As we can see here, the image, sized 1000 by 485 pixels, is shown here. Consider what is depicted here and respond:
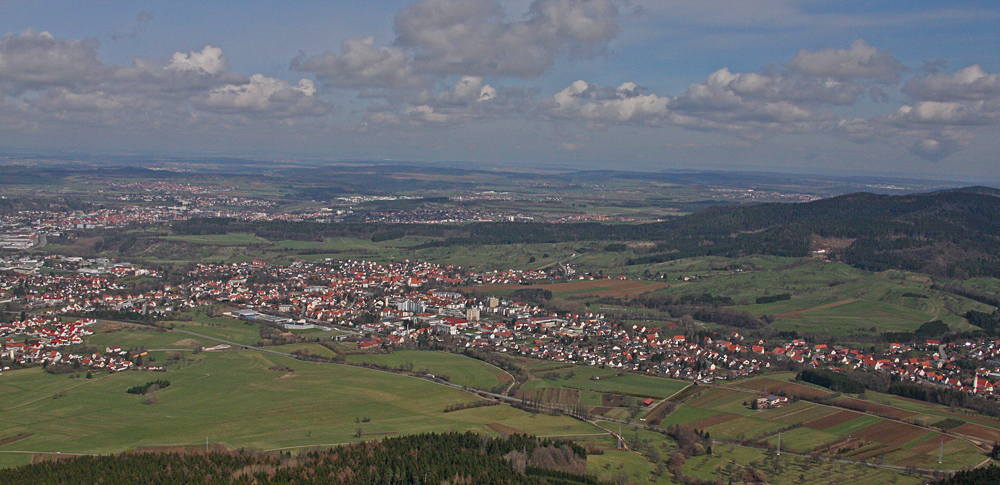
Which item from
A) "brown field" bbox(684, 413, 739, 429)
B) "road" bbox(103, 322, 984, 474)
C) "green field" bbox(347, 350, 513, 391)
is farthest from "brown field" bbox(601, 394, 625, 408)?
"green field" bbox(347, 350, 513, 391)

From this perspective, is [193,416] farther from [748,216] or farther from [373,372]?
[748,216]

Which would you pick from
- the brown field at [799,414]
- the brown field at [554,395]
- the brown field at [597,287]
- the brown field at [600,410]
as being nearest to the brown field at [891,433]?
the brown field at [799,414]

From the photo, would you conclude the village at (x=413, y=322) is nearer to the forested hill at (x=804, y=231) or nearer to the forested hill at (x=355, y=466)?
the forested hill at (x=355, y=466)

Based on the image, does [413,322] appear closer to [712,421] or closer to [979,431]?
[712,421]

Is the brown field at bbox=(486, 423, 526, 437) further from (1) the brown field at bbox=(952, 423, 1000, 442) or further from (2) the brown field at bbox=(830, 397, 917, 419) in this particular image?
(1) the brown field at bbox=(952, 423, 1000, 442)

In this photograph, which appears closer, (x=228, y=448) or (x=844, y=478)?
(x=844, y=478)

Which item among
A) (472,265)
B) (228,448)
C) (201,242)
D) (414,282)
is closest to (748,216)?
(472,265)
